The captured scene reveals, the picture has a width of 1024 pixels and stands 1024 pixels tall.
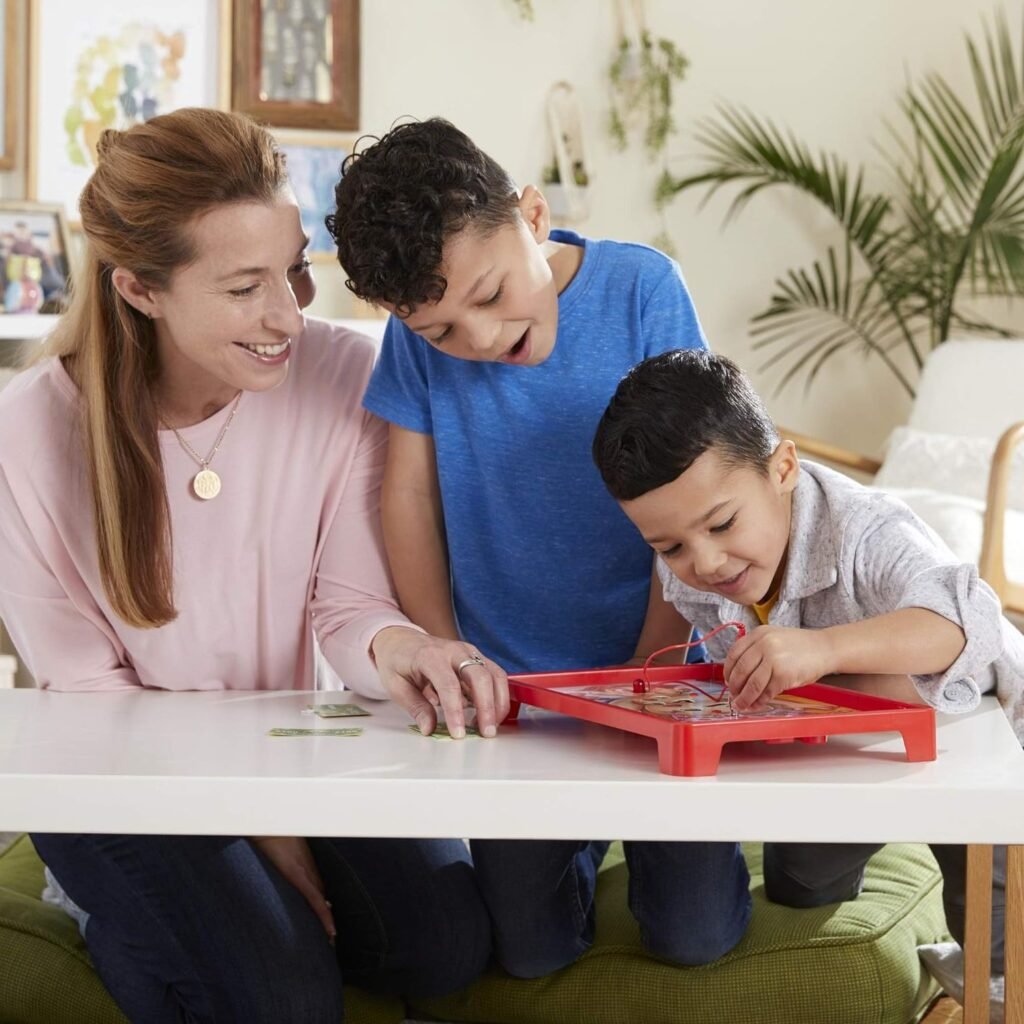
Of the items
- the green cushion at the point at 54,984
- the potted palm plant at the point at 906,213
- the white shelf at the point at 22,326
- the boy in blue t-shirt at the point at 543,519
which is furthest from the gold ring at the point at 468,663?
the potted palm plant at the point at 906,213

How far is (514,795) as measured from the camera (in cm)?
100

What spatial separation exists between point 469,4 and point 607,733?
3690 mm

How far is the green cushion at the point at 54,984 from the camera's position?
63.1 inches

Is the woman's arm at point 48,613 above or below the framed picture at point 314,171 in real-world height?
below

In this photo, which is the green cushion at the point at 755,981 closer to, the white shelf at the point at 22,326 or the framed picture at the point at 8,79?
the white shelf at the point at 22,326

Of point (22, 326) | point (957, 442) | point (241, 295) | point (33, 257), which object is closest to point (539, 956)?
point (241, 295)

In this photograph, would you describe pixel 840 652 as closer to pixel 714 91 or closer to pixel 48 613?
pixel 48 613

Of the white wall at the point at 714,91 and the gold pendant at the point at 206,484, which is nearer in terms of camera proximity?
the gold pendant at the point at 206,484

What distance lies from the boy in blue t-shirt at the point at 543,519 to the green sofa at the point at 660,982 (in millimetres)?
31

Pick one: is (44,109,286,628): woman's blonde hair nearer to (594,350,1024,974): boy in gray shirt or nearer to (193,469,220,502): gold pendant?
(193,469,220,502): gold pendant

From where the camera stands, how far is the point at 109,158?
1.53m

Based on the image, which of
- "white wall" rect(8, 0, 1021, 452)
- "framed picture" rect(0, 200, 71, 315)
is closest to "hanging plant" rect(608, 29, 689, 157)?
"white wall" rect(8, 0, 1021, 452)

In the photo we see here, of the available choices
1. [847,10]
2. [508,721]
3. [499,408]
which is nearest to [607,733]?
[508,721]

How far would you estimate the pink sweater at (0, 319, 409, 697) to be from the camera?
5.19 ft
